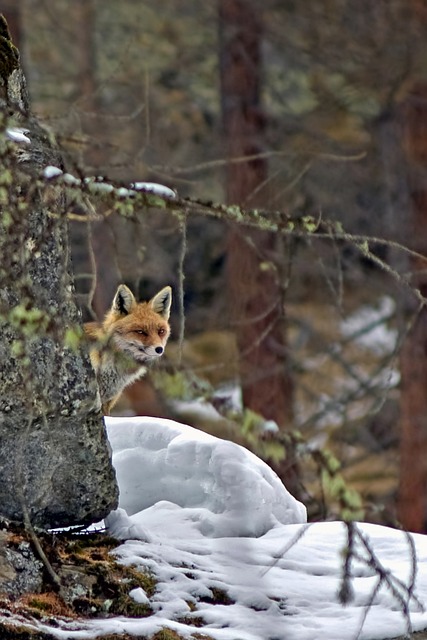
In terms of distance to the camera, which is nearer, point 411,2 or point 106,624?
point 106,624

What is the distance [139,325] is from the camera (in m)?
6.74

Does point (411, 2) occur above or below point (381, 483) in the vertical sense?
above

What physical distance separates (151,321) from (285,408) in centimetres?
658

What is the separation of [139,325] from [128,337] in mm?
117

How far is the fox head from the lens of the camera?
6645 millimetres

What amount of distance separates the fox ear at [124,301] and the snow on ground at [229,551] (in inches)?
38.7

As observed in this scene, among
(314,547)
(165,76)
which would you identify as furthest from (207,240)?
(314,547)

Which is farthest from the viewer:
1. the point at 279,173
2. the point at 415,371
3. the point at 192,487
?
the point at 415,371

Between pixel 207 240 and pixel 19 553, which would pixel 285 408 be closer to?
pixel 207 240

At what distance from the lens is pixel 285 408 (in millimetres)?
13188

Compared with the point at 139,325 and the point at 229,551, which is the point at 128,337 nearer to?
the point at 139,325

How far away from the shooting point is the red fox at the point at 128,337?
21.3 feet

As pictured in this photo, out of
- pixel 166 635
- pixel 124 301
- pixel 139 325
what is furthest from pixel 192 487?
pixel 124 301

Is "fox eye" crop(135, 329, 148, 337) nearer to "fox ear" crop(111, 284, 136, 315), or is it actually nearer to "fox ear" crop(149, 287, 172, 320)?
"fox ear" crop(111, 284, 136, 315)
